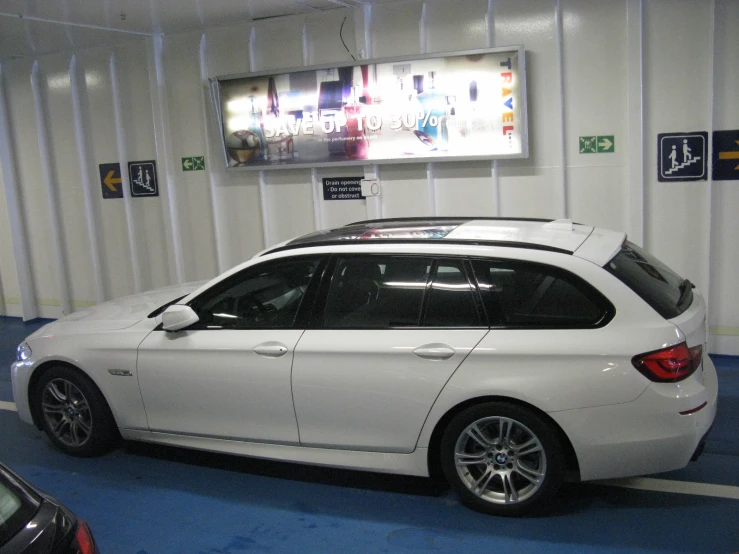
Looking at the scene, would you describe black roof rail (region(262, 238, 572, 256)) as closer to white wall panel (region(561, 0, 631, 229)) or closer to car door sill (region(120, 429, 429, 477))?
car door sill (region(120, 429, 429, 477))

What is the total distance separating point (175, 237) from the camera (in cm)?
909

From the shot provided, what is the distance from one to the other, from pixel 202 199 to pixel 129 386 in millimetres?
4246

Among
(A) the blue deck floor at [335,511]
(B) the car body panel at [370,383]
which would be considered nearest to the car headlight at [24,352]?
(A) the blue deck floor at [335,511]

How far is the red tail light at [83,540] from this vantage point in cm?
254

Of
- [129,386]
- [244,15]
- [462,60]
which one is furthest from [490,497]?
[244,15]

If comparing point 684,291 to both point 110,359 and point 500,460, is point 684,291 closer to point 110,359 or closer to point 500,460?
point 500,460

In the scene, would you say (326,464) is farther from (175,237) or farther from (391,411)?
(175,237)

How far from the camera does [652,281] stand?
4.26 m

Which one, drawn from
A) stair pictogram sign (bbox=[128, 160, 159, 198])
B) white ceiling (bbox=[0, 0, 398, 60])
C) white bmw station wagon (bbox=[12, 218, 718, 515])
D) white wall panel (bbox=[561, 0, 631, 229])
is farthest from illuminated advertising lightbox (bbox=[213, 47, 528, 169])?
white bmw station wagon (bbox=[12, 218, 718, 515])

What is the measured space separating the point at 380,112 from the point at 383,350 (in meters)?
3.90

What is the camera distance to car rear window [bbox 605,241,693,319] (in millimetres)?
4051

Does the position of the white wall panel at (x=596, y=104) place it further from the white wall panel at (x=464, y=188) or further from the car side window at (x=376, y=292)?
the car side window at (x=376, y=292)

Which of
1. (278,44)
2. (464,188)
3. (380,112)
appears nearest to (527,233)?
(464,188)

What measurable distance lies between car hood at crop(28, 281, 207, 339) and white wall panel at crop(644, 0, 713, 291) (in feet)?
13.8
